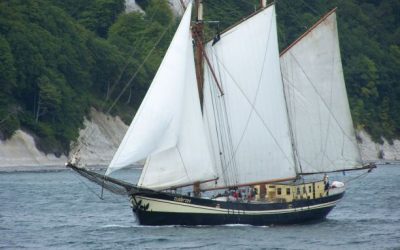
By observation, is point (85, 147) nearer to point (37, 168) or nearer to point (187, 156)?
point (37, 168)

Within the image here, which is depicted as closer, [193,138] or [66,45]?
[193,138]

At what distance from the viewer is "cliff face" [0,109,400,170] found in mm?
138250

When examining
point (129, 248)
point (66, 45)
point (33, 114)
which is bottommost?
point (129, 248)

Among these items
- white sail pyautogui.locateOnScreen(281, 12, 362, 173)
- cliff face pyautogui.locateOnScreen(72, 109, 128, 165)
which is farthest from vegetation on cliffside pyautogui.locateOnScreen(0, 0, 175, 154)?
white sail pyautogui.locateOnScreen(281, 12, 362, 173)

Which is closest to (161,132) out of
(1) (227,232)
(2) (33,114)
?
(1) (227,232)

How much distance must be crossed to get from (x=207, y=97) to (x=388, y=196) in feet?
116

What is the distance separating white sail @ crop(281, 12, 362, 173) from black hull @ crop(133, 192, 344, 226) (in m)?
4.59

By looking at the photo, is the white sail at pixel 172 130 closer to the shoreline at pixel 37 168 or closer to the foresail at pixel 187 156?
the foresail at pixel 187 156

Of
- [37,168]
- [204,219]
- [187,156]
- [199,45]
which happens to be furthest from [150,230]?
[37,168]

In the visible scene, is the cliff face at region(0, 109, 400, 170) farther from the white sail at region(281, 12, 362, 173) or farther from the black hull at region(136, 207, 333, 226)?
the black hull at region(136, 207, 333, 226)

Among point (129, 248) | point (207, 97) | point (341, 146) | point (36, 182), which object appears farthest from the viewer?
point (36, 182)

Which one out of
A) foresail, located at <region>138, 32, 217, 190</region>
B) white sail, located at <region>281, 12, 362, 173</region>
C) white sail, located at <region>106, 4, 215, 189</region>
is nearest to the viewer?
white sail, located at <region>106, 4, 215, 189</region>

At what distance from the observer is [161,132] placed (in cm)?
6844

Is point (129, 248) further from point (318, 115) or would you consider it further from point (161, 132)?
point (318, 115)
